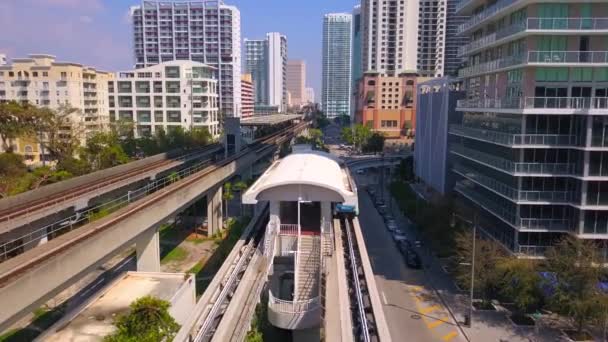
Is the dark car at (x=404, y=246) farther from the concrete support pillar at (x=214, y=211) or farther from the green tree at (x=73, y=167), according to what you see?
the green tree at (x=73, y=167)

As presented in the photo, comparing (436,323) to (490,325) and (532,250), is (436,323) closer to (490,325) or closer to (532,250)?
(490,325)

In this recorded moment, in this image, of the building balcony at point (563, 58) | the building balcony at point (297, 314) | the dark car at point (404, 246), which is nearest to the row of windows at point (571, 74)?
the building balcony at point (563, 58)

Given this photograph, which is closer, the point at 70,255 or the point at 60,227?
the point at 70,255

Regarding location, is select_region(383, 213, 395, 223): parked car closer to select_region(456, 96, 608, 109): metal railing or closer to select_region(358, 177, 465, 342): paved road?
select_region(358, 177, 465, 342): paved road

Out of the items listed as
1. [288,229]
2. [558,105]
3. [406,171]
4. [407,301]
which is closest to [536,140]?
[558,105]

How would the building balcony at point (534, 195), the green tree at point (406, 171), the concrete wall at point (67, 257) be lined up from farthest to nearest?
the green tree at point (406, 171)
the building balcony at point (534, 195)
the concrete wall at point (67, 257)

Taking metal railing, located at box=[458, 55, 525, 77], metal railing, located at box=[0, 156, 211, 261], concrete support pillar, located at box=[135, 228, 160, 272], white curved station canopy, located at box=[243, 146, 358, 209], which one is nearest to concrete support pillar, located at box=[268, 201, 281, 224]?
white curved station canopy, located at box=[243, 146, 358, 209]
